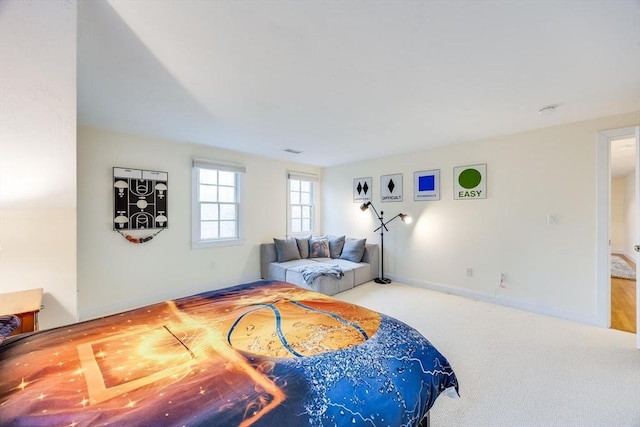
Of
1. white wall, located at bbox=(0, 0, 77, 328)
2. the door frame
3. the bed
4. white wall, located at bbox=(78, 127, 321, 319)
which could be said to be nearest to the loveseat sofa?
white wall, located at bbox=(78, 127, 321, 319)

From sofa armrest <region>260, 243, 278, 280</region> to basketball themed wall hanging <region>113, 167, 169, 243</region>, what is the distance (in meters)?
1.64

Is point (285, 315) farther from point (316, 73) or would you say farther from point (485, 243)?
point (485, 243)

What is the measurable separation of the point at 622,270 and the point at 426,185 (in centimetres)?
444

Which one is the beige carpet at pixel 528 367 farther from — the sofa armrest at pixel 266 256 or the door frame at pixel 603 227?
the sofa armrest at pixel 266 256

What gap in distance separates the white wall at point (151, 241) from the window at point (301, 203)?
2.10 feet

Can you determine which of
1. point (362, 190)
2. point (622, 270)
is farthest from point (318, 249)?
point (622, 270)

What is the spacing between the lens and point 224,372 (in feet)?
3.49

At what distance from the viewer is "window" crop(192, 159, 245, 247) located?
4074 mm

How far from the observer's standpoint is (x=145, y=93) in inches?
90.5

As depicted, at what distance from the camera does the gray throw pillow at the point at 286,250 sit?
4684 mm

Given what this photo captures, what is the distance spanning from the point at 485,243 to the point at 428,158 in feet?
5.24

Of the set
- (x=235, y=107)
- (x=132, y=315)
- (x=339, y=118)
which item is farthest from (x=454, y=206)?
(x=132, y=315)

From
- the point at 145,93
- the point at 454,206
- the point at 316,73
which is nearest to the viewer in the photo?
the point at 316,73

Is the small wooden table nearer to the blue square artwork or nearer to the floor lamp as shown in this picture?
the floor lamp
